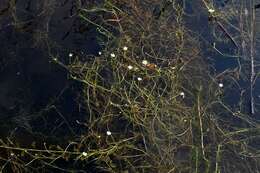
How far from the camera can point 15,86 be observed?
143 inches

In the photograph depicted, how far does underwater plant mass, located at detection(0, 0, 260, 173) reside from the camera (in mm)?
3359

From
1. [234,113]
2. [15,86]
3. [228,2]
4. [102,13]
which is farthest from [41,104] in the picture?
[228,2]

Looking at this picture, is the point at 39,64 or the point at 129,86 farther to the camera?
the point at 39,64

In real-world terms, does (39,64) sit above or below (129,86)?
above

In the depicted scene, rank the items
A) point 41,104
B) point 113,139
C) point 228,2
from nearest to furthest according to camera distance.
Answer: point 113,139
point 41,104
point 228,2

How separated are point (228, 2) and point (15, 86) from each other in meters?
2.14

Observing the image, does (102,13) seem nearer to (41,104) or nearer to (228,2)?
(41,104)

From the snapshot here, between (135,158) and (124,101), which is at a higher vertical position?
(124,101)

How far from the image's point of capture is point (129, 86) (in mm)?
3510

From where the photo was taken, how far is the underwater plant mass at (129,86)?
11.0ft

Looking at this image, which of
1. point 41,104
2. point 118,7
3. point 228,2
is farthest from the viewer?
point 228,2

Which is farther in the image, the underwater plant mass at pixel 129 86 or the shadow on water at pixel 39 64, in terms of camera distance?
the shadow on water at pixel 39 64

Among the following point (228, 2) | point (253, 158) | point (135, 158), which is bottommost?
point (253, 158)

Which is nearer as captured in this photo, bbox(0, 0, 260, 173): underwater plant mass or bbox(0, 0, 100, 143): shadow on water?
bbox(0, 0, 260, 173): underwater plant mass
